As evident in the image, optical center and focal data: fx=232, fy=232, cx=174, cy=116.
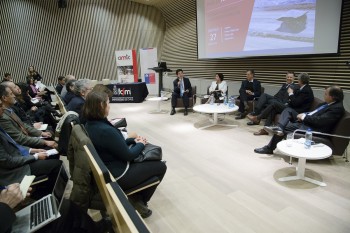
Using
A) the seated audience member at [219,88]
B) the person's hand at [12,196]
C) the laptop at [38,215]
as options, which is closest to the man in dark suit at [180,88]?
the seated audience member at [219,88]

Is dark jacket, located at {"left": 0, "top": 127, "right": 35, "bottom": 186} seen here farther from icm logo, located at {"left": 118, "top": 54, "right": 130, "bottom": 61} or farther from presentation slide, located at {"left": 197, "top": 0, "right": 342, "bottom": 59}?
icm logo, located at {"left": 118, "top": 54, "right": 130, "bottom": 61}

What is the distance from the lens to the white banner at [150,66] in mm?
9977

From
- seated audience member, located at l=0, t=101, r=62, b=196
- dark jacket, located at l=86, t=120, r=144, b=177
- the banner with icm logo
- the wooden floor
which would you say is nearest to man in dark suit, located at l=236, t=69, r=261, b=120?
the wooden floor

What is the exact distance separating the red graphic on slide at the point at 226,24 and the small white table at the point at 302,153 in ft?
13.5

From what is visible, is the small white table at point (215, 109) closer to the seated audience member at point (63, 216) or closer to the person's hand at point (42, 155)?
the person's hand at point (42, 155)

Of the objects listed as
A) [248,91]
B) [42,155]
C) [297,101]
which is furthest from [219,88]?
[42,155]

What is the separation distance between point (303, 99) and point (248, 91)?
1599 mm

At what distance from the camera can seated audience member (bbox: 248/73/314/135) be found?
4.26 m

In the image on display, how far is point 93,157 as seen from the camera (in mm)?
1358

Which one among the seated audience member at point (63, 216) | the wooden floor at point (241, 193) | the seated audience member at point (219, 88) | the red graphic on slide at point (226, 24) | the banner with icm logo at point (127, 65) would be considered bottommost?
the wooden floor at point (241, 193)

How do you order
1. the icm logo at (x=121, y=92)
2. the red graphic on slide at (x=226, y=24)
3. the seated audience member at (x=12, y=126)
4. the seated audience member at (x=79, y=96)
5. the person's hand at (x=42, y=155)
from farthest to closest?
the icm logo at (x=121, y=92), the red graphic on slide at (x=226, y=24), the seated audience member at (x=79, y=96), the seated audience member at (x=12, y=126), the person's hand at (x=42, y=155)

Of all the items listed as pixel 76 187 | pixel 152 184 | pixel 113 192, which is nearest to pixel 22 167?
pixel 76 187

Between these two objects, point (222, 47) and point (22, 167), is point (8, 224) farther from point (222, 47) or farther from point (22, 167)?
point (222, 47)

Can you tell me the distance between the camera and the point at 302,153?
2.72 m
